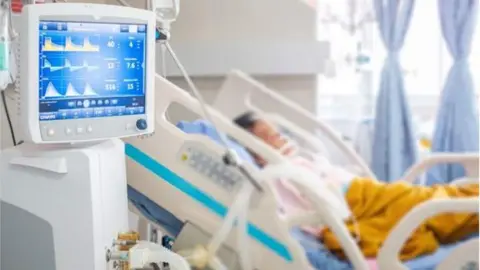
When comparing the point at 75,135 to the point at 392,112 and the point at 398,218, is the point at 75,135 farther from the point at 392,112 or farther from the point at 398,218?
the point at 392,112

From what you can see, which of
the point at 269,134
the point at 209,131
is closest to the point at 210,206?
the point at 209,131

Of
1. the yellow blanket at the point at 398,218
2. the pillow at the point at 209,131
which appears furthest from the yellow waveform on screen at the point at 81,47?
the yellow blanket at the point at 398,218

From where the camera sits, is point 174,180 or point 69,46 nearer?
point 69,46

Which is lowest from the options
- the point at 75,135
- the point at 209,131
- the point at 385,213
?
the point at 385,213

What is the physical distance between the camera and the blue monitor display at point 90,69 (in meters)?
1.17

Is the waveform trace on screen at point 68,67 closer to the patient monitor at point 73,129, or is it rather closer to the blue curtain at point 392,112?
the patient monitor at point 73,129

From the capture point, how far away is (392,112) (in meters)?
2.49

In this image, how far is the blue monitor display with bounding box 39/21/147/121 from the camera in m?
1.17

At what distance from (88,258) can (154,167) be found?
0.37 m

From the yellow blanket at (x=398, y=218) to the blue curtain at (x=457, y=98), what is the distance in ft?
1.61

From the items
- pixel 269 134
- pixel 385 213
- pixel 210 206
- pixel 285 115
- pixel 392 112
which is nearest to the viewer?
pixel 210 206

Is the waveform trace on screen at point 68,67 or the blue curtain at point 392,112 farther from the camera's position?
the blue curtain at point 392,112

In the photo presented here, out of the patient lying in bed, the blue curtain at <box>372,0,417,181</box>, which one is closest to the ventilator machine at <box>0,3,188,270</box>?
the patient lying in bed

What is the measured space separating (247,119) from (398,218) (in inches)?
26.0
